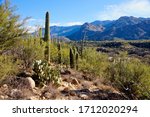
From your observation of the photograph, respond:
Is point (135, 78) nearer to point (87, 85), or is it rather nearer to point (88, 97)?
point (87, 85)

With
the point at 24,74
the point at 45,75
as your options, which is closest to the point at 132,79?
the point at 45,75

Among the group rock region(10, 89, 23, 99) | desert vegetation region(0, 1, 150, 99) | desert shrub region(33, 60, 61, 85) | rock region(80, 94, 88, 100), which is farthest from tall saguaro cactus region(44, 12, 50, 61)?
rock region(10, 89, 23, 99)

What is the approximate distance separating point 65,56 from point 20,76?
62.5 ft

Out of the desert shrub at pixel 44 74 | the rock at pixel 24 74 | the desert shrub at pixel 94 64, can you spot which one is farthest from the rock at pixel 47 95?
the desert shrub at pixel 94 64

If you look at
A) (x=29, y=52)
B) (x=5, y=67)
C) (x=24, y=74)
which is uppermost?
(x=5, y=67)

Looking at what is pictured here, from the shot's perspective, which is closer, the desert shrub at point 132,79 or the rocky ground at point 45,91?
the rocky ground at point 45,91

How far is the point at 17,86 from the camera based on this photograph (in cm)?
1862

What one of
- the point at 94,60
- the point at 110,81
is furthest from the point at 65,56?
the point at 110,81

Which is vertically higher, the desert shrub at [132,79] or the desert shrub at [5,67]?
the desert shrub at [5,67]

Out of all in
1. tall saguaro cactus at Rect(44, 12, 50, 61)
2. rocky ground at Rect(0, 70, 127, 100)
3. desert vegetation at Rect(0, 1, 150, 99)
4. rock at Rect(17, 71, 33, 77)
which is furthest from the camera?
tall saguaro cactus at Rect(44, 12, 50, 61)

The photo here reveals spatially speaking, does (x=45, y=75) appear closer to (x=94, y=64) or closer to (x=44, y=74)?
(x=44, y=74)

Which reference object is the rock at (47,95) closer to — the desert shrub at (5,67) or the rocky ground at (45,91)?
the rocky ground at (45,91)

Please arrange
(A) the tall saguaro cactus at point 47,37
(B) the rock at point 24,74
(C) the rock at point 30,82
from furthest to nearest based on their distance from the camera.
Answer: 1. (A) the tall saguaro cactus at point 47,37
2. (B) the rock at point 24,74
3. (C) the rock at point 30,82

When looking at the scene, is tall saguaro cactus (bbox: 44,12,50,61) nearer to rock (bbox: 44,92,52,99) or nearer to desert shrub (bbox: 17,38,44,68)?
desert shrub (bbox: 17,38,44,68)
